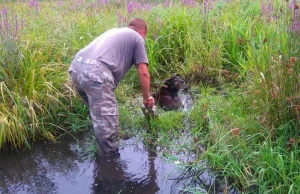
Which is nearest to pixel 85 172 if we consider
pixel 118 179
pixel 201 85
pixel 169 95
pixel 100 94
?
pixel 118 179

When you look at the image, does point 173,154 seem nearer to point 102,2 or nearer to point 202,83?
point 202,83

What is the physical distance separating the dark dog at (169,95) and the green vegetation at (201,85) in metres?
0.34

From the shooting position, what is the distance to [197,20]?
284 inches

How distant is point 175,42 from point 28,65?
2.94m

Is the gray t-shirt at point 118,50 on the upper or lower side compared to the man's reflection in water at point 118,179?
upper

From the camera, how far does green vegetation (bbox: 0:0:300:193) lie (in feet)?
11.6

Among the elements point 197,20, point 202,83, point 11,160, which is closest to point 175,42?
point 197,20

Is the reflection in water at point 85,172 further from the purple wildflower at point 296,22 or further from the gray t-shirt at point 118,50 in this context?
the purple wildflower at point 296,22

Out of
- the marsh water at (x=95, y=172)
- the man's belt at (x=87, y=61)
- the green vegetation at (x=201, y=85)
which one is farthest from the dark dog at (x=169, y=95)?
the man's belt at (x=87, y=61)

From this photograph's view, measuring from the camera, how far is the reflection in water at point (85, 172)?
12.8 feet

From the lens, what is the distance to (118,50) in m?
4.38

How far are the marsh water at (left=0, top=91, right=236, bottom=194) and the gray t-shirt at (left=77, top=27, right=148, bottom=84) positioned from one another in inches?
38.7

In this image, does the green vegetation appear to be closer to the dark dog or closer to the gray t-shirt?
the dark dog

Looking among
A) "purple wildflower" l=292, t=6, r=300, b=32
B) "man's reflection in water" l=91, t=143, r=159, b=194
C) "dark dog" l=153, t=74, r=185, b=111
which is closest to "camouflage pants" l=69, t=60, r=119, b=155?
"man's reflection in water" l=91, t=143, r=159, b=194
